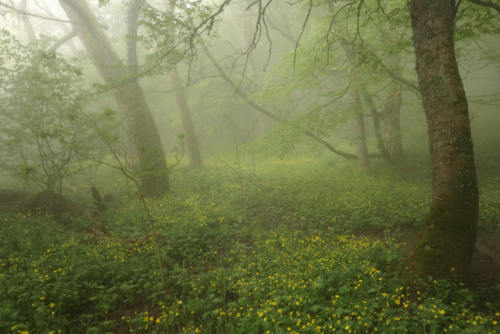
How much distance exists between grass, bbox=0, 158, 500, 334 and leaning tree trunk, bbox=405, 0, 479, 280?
0.38 m

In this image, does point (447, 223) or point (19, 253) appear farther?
point (19, 253)

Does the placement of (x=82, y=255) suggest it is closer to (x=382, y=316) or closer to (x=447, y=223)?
(x=382, y=316)

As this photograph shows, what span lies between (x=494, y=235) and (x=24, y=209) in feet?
40.2

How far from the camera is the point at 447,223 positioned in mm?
3838

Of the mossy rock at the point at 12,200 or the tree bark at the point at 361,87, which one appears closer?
the mossy rock at the point at 12,200

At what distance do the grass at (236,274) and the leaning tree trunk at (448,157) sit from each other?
377 mm

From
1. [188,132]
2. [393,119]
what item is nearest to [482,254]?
[393,119]

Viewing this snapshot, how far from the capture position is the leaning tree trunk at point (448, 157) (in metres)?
3.78

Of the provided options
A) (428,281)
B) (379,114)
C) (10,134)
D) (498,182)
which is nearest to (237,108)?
(379,114)

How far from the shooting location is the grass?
11.1ft

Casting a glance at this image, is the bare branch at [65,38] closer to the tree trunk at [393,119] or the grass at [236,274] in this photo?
the grass at [236,274]

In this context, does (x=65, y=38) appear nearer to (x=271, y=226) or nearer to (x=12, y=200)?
(x=12, y=200)

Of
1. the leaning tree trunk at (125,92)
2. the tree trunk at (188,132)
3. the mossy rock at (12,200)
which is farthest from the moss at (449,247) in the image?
the tree trunk at (188,132)

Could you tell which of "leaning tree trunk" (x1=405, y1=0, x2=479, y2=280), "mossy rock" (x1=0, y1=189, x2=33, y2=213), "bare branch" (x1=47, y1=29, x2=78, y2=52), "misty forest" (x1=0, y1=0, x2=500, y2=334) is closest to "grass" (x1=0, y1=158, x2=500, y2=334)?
"misty forest" (x1=0, y1=0, x2=500, y2=334)
